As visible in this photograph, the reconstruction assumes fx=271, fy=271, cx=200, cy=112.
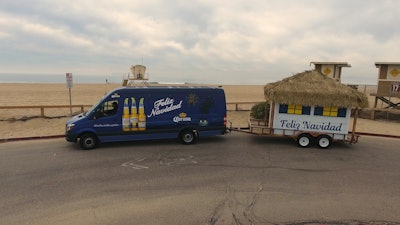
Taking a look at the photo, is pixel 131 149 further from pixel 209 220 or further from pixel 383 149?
pixel 383 149

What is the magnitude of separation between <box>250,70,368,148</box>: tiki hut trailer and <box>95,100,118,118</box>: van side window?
6.12m

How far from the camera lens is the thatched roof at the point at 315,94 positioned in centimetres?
1057

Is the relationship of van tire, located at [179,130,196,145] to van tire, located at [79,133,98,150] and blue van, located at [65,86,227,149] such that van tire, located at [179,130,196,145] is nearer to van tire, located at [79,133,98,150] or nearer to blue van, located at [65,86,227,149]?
blue van, located at [65,86,227,149]

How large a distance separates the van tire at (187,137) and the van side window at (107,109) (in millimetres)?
2862

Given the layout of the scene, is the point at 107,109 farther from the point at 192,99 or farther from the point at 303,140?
the point at 303,140

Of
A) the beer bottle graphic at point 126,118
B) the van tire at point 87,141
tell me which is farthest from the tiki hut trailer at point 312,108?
the van tire at point 87,141

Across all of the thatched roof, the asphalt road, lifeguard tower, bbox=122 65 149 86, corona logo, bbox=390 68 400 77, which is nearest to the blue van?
the asphalt road

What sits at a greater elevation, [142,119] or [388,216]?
[142,119]

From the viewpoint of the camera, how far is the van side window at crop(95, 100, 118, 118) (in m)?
10.6

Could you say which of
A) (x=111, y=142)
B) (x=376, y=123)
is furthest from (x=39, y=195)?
(x=376, y=123)

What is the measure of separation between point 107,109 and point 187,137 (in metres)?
3.42

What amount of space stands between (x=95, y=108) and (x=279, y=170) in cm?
718

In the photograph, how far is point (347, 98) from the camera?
1054 cm

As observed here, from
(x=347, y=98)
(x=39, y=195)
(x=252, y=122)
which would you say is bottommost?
(x=39, y=195)
